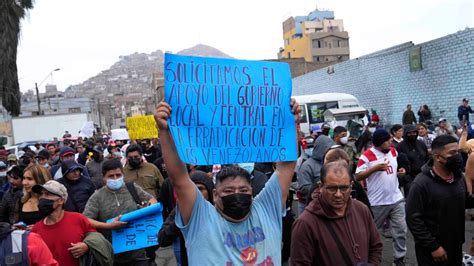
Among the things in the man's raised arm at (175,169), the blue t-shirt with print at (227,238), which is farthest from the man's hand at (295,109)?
the man's raised arm at (175,169)

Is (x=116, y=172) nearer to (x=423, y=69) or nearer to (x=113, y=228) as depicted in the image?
(x=113, y=228)

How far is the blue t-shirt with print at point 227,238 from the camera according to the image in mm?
2590

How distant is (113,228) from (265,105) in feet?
7.85

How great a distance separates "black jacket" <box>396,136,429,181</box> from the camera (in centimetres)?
693

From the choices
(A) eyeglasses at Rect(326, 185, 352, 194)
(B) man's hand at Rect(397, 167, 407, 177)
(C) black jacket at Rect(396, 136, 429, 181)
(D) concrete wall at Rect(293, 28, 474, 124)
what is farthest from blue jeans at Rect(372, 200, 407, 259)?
(D) concrete wall at Rect(293, 28, 474, 124)

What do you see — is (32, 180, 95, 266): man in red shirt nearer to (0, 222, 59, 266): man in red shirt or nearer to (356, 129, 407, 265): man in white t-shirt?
(0, 222, 59, 266): man in red shirt

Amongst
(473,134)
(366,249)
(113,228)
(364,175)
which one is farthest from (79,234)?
(473,134)

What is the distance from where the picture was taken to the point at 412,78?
63.3 ft

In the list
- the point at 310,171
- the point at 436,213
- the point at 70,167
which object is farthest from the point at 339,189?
the point at 70,167

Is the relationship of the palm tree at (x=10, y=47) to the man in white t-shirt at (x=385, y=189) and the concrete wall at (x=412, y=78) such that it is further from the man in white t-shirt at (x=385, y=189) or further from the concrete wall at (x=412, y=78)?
the man in white t-shirt at (x=385, y=189)

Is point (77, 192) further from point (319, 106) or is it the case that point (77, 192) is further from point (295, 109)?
point (319, 106)

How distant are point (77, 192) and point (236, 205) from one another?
3490mm

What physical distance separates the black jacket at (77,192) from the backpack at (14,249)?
7.49ft

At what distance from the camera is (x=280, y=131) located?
120 inches
